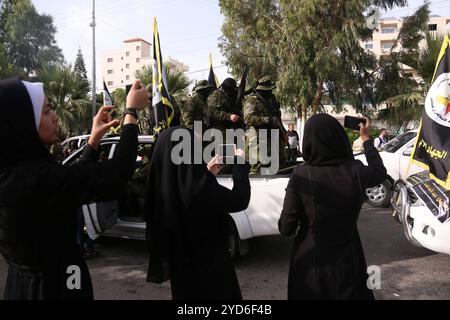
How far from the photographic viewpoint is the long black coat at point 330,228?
229cm

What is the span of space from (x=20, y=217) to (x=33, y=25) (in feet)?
146

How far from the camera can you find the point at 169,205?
2.12 metres

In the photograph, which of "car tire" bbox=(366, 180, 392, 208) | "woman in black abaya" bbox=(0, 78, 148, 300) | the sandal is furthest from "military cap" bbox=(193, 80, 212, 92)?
"woman in black abaya" bbox=(0, 78, 148, 300)

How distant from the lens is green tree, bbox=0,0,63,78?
33906mm

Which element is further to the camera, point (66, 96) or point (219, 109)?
point (66, 96)

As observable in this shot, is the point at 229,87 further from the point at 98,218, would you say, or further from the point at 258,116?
the point at 98,218

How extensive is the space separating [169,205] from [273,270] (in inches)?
112

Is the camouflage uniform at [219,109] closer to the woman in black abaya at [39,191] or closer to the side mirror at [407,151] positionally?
the side mirror at [407,151]

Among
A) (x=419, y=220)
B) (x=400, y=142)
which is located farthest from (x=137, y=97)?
(x=400, y=142)

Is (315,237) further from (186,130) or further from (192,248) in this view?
(186,130)

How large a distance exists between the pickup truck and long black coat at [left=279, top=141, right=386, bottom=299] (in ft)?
6.28

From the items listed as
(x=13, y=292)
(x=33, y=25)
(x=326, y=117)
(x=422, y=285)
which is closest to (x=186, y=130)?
(x=326, y=117)

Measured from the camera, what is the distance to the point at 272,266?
4777mm

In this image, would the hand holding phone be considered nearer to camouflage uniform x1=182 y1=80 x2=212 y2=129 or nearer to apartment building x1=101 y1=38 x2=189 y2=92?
camouflage uniform x1=182 y1=80 x2=212 y2=129
